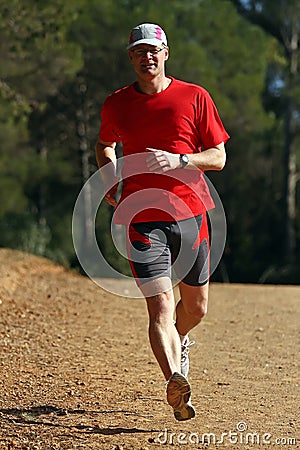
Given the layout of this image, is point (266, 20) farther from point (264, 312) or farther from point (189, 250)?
point (189, 250)

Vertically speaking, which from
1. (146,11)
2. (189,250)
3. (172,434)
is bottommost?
(172,434)

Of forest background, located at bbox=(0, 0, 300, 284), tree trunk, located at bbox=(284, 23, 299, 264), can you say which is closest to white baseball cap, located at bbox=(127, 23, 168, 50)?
forest background, located at bbox=(0, 0, 300, 284)

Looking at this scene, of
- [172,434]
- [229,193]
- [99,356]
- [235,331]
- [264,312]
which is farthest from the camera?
[229,193]

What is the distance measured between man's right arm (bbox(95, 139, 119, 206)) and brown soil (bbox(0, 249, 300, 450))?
1256 millimetres

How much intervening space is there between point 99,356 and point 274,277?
20.3 m

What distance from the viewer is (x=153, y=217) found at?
4.66 meters

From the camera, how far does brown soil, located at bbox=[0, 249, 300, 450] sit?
4500 mm

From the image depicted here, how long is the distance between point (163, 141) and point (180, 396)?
135 centimetres

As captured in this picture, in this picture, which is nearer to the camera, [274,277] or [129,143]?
[129,143]

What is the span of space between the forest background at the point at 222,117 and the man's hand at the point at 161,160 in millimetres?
18218

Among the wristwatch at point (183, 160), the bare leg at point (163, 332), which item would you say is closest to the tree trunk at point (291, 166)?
the wristwatch at point (183, 160)

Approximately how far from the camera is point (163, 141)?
15.3 ft

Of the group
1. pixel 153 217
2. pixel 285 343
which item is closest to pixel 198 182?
pixel 153 217

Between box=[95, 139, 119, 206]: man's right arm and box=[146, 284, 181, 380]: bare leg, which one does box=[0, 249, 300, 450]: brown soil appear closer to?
box=[146, 284, 181, 380]: bare leg
